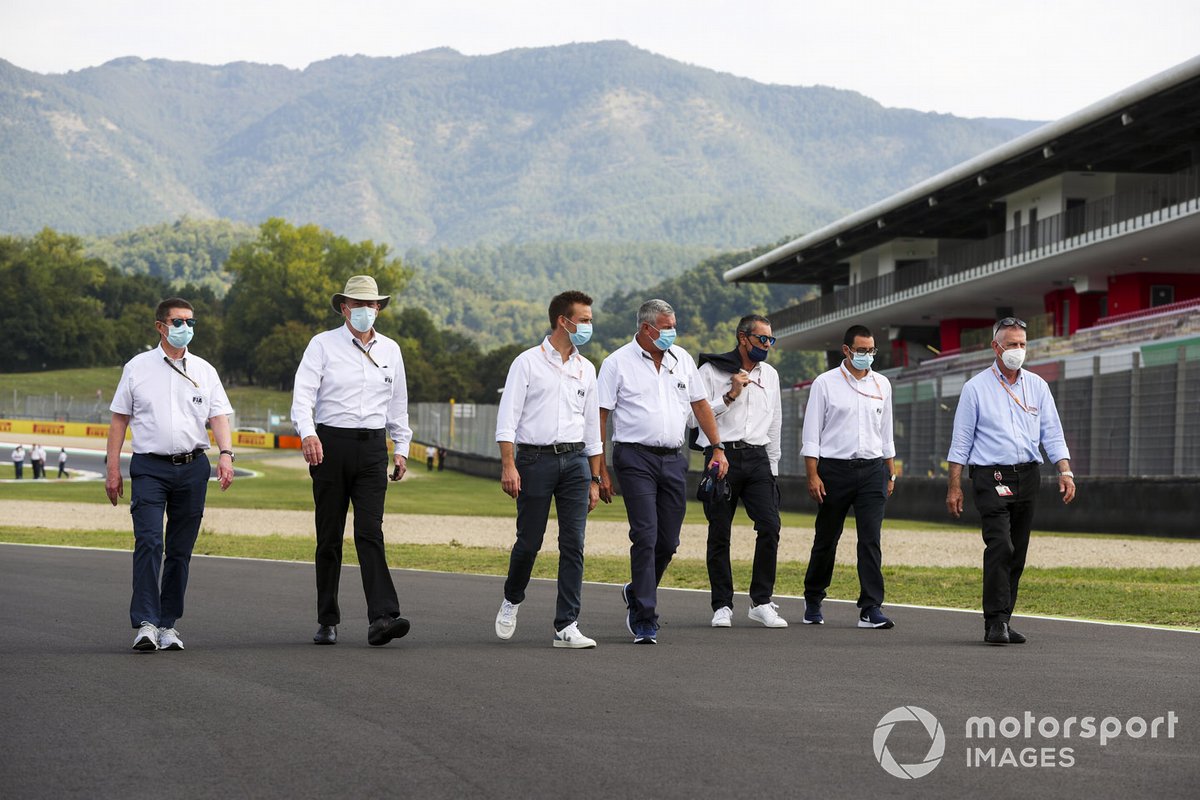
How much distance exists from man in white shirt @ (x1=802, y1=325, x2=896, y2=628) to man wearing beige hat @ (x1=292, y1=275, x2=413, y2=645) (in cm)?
309

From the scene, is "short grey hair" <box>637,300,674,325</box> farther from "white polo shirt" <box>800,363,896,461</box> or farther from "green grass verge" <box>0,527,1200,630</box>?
"green grass verge" <box>0,527,1200,630</box>

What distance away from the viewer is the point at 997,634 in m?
9.79

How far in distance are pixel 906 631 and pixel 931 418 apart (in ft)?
68.1

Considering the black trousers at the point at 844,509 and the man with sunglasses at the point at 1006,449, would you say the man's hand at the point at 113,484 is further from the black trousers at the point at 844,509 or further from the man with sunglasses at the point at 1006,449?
the man with sunglasses at the point at 1006,449

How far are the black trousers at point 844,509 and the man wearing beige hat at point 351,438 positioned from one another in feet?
10.4

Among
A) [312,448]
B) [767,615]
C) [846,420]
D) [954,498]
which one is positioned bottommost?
[767,615]

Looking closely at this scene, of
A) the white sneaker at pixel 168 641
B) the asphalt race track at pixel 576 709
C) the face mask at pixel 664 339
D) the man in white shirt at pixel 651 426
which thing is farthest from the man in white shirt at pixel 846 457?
the white sneaker at pixel 168 641

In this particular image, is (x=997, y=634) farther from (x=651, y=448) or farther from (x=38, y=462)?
(x=38, y=462)

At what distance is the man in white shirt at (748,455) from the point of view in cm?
1102

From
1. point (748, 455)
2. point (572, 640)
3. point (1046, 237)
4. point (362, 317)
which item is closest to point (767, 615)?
point (748, 455)

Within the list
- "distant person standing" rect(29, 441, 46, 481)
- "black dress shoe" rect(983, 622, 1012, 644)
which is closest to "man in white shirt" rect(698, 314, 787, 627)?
"black dress shoe" rect(983, 622, 1012, 644)

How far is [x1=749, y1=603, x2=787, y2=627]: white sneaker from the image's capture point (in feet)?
35.7

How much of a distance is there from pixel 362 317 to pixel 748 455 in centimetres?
300

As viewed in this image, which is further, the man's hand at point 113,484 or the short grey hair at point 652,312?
the short grey hair at point 652,312
